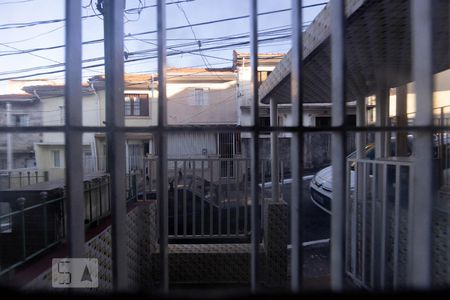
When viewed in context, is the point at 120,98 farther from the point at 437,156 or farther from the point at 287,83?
the point at 437,156

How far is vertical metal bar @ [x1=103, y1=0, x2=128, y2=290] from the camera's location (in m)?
1.23

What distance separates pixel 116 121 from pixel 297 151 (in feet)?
2.30

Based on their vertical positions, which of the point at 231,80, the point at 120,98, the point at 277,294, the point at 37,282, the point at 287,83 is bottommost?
the point at 37,282

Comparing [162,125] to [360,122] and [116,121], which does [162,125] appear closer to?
[116,121]

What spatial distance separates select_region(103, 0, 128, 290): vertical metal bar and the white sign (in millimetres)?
176

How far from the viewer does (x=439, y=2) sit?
174 cm

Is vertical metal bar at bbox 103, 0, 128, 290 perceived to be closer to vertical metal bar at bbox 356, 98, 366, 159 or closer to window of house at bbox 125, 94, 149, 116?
window of house at bbox 125, 94, 149, 116

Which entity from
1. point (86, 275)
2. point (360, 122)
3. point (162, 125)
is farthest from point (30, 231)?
point (360, 122)

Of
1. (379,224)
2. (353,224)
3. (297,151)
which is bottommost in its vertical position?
(353,224)

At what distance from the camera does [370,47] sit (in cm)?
245

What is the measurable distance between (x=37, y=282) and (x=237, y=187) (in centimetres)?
272

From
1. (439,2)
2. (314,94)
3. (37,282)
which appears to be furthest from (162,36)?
(314,94)

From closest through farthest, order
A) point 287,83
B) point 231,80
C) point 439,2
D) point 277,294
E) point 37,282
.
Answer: point 277,294, point 439,2, point 37,282, point 287,83, point 231,80

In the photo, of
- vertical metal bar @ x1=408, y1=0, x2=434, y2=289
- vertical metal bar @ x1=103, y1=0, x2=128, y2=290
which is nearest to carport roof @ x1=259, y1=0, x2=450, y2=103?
vertical metal bar @ x1=408, y1=0, x2=434, y2=289
